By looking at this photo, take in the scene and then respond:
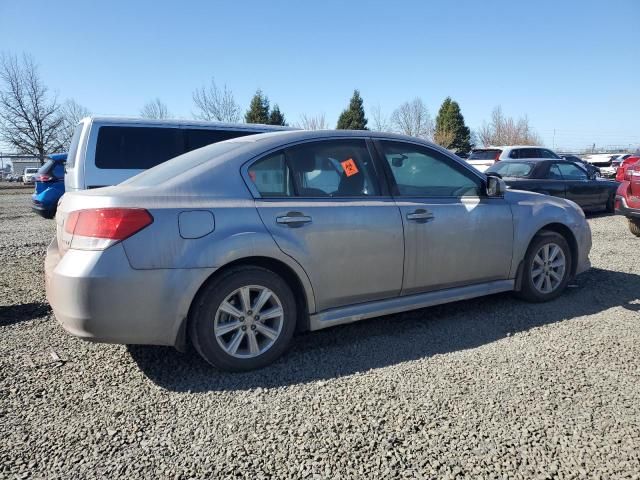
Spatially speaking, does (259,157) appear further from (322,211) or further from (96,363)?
(96,363)

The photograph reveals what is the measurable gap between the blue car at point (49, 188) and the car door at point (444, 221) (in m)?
9.09

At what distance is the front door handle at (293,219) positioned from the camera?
10.2 feet

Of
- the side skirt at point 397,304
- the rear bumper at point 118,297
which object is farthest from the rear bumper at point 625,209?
the rear bumper at point 118,297

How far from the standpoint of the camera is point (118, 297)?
266 centimetres

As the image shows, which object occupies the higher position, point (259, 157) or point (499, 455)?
point (259, 157)

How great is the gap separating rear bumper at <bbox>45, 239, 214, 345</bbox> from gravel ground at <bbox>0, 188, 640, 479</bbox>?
0.38 metres

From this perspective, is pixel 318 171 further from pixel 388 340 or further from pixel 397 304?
pixel 388 340

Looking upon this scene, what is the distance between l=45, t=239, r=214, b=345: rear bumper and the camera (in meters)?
2.63

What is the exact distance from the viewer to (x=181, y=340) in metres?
2.88

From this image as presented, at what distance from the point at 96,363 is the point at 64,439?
927mm

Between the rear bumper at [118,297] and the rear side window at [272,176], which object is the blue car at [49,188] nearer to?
the rear bumper at [118,297]

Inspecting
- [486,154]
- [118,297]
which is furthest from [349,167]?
[486,154]

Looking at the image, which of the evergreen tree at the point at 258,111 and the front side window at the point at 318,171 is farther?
the evergreen tree at the point at 258,111

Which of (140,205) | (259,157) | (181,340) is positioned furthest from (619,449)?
(140,205)
